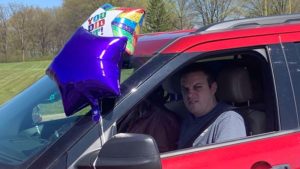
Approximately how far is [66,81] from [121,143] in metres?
0.40

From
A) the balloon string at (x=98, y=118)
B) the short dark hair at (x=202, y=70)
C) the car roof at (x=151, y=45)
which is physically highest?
the car roof at (x=151, y=45)

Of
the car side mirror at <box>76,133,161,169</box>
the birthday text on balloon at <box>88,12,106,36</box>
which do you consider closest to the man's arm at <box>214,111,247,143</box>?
the car side mirror at <box>76,133,161,169</box>

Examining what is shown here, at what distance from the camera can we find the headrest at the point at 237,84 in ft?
9.75

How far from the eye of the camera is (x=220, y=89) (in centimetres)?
311

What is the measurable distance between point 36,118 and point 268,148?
1263 mm

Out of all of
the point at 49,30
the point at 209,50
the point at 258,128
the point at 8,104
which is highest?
the point at 49,30

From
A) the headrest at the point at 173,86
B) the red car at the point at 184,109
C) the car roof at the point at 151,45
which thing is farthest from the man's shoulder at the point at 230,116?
the car roof at the point at 151,45

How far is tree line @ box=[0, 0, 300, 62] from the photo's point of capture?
64.8 metres

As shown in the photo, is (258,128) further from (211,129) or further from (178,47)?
(178,47)

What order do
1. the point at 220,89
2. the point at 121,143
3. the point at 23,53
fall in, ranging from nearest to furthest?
the point at 121,143 → the point at 220,89 → the point at 23,53

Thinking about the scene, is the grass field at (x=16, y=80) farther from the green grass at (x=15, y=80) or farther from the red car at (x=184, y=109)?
the red car at (x=184, y=109)

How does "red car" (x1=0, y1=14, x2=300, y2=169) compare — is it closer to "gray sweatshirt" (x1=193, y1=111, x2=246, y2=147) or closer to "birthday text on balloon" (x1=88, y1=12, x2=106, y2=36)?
"gray sweatshirt" (x1=193, y1=111, x2=246, y2=147)

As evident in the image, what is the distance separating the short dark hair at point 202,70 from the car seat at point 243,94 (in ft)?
0.17

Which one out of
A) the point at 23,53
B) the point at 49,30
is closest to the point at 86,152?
the point at 23,53
